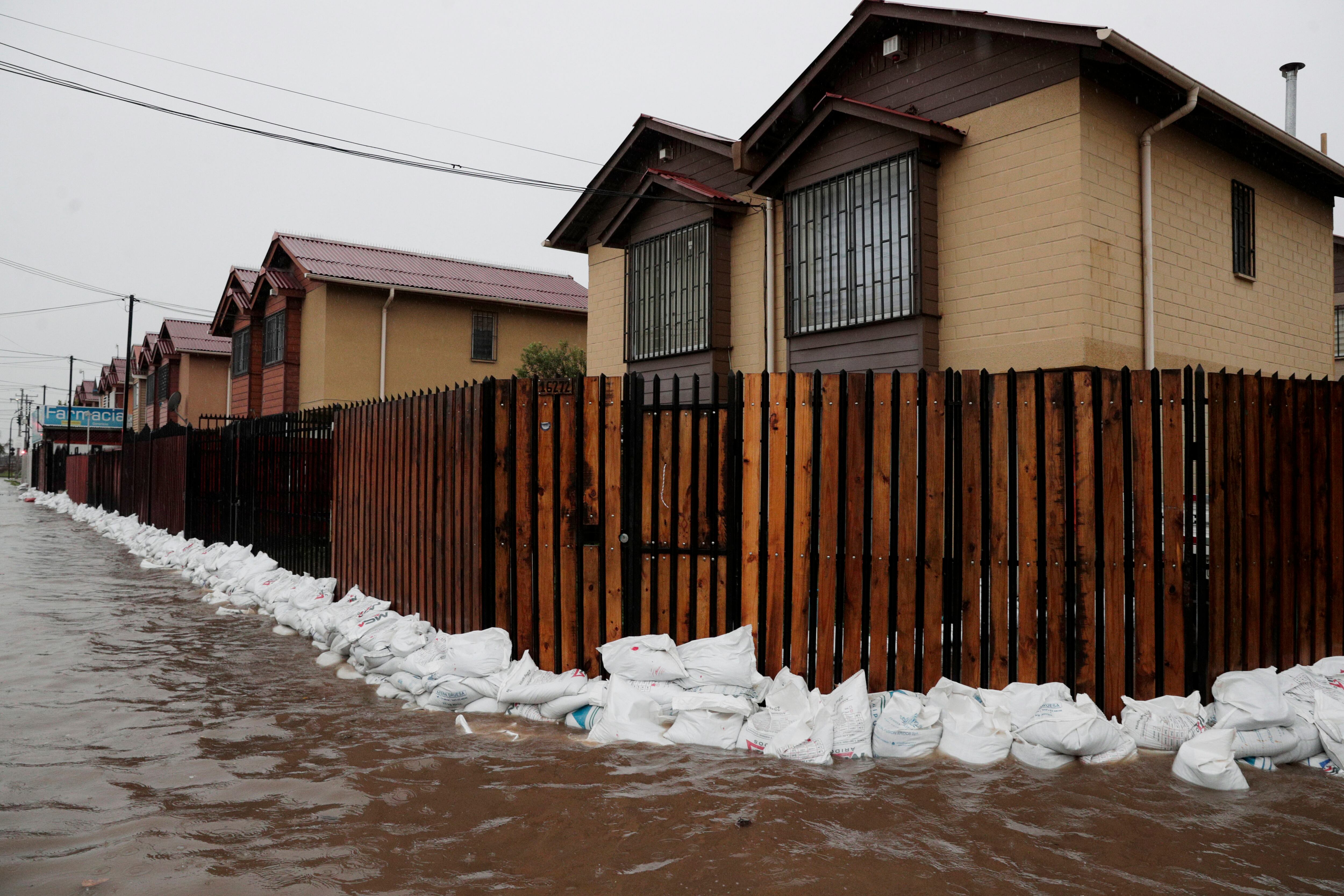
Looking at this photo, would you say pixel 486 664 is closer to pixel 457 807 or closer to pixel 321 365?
pixel 457 807

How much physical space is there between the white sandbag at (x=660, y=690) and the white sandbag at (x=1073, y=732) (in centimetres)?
186

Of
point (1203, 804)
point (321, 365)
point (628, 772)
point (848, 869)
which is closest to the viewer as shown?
point (848, 869)

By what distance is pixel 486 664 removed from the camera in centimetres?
559

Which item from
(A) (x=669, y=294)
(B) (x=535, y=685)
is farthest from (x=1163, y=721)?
(A) (x=669, y=294)

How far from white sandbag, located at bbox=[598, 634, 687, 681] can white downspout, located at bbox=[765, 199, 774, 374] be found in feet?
20.7

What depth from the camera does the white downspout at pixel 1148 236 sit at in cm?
872

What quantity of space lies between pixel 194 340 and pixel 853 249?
29961 millimetres

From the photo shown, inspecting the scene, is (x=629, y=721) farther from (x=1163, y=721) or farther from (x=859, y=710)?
(x=1163, y=721)

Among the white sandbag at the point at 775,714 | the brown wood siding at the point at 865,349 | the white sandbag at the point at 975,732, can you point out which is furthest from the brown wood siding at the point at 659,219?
the white sandbag at the point at 975,732

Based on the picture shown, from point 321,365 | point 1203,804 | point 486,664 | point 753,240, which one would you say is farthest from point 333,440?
point 321,365

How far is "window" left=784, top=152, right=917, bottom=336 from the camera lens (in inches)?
372

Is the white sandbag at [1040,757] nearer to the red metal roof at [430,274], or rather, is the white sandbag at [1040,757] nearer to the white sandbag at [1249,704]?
the white sandbag at [1249,704]

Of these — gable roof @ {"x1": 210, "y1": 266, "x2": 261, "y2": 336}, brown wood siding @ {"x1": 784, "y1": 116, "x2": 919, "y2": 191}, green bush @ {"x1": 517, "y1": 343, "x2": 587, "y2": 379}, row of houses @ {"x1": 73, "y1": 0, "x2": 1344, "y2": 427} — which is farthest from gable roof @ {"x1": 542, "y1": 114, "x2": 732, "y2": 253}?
gable roof @ {"x1": 210, "y1": 266, "x2": 261, "y2": 336}

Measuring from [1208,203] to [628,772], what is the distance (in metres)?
9.22
